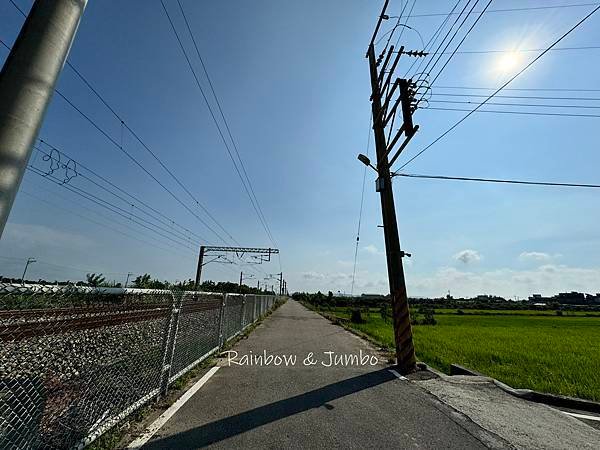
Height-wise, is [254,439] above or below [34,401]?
below

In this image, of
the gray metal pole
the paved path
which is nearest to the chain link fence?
the paved path

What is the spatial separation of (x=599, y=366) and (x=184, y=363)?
1160cm

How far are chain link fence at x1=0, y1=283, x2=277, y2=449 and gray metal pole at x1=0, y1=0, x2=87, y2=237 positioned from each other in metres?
0.78

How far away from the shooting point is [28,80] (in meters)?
1.66

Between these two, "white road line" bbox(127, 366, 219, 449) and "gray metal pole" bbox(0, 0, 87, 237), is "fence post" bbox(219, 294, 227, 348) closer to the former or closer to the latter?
"white road line" bbox(127, 366, 219, 449)

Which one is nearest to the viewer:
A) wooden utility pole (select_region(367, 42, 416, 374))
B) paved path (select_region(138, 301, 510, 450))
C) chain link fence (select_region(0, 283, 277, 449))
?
chain link fence (select_region(0, 283, 277, 449))

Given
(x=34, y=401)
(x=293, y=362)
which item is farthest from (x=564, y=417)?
(x=34, y=401)

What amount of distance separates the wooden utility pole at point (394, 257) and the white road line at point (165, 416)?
14.1ft

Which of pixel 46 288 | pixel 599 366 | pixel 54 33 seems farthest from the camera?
pixel 599 366

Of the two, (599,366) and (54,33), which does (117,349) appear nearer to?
(54,33)

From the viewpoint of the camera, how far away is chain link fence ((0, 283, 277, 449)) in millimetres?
2449

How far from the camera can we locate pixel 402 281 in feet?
24.3

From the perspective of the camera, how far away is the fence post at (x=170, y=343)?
173 inches

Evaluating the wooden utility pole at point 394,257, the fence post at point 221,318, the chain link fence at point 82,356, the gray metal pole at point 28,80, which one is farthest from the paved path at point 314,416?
the gray metal pole at point 28,80
